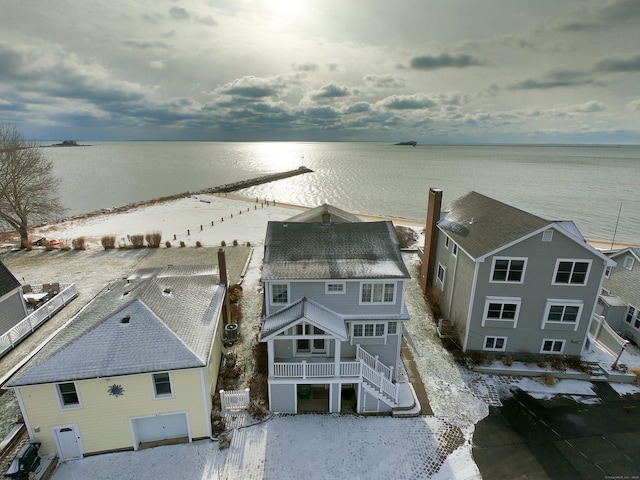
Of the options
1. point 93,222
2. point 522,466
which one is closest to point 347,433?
point 522,466

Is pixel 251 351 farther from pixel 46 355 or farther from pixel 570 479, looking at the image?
pixel 570 479

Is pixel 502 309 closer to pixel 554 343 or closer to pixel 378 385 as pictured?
pixel 554 343

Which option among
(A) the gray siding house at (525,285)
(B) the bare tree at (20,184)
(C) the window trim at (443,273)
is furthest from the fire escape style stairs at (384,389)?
(B) the bare tree at (20,184)

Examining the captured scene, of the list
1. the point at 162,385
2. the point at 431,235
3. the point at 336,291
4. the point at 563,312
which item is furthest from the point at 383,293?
the point at 431,235

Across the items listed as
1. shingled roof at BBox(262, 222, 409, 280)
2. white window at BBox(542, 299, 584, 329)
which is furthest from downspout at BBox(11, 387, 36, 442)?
white window at BBox(542, 299, 584, 329)

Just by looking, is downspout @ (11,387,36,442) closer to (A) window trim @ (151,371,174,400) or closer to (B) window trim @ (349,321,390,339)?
(A) window trim @ (151,371,174,400)

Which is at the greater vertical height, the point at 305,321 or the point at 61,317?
the point at 305,321

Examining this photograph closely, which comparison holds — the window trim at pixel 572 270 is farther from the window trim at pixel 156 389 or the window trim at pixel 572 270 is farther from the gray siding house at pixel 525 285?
the window trim at pixel 156 389
